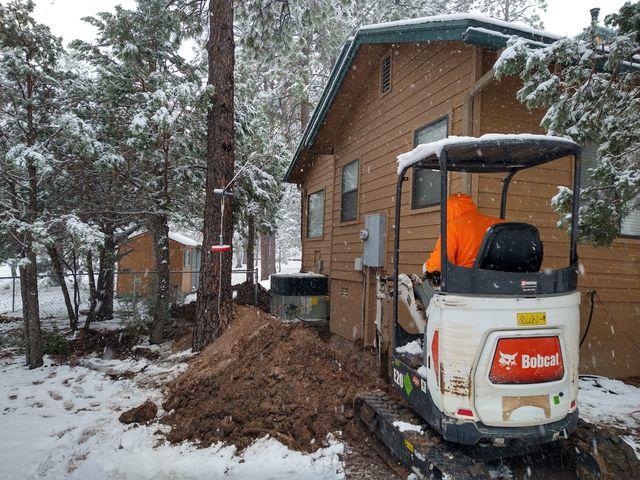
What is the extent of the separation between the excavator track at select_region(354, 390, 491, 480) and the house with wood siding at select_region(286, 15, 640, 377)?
2.79 metres

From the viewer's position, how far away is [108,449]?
390 cm

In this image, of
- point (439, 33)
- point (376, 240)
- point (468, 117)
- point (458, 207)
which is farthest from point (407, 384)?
point (439, 33)

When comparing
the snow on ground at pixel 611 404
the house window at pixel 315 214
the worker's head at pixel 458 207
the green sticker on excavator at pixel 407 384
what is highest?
the house window at pixel 315 214

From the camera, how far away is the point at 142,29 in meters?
8.22

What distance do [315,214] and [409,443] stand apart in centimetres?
915

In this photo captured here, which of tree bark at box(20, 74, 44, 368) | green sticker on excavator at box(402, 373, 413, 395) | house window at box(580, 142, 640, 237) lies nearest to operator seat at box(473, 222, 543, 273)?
green sticker on excavator at box(402, 373, 413, 395)

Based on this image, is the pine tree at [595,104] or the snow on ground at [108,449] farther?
the pine tree at [595,104]

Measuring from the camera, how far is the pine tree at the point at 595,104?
3.73 meters

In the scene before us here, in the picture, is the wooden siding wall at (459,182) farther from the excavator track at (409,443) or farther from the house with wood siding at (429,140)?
the excavator track at (409,443)

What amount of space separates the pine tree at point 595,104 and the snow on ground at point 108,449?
3.52 meters

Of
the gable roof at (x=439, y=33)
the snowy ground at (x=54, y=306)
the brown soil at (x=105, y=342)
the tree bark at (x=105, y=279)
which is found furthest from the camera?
the snowy ground at (x=54, y=306)

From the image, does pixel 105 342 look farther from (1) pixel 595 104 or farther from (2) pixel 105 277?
(1) pixel 595 104

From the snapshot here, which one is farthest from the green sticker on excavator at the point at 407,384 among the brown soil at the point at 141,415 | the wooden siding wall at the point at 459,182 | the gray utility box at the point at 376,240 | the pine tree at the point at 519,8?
the pine tree at the point at 519,8

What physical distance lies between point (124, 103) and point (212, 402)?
664cm
